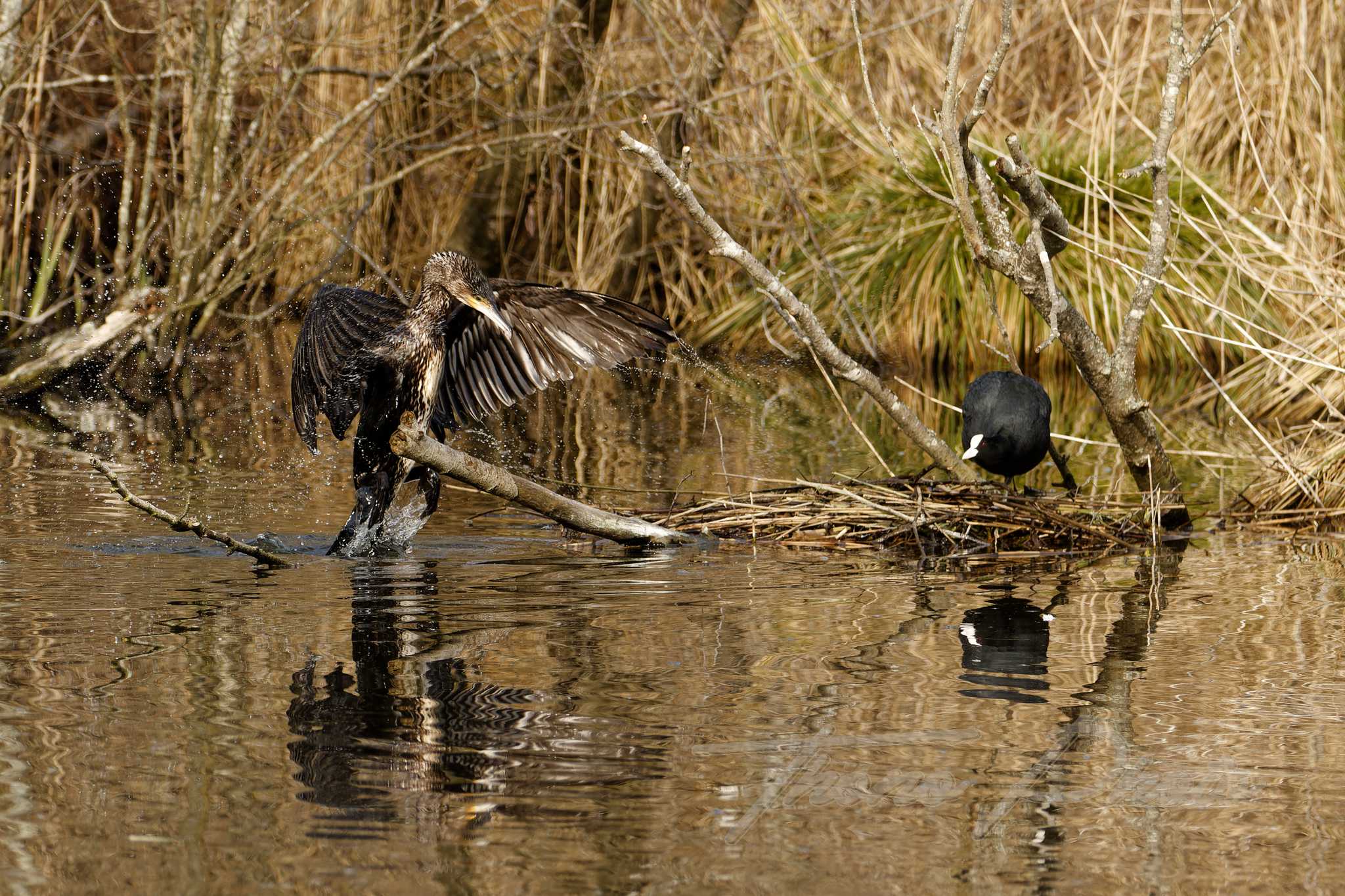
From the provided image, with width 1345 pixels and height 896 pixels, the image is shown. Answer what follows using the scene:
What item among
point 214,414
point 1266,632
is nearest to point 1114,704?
point 1266,632

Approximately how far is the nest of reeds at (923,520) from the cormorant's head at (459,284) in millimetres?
865

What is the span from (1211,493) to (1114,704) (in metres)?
3.31

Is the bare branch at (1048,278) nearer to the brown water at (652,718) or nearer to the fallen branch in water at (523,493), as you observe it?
the brown water at (652,718)

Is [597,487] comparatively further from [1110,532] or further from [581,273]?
[581,273]

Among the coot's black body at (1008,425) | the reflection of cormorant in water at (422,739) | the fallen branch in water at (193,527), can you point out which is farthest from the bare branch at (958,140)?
the fallen branch in water at (193,527)

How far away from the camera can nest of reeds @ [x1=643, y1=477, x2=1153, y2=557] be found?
17.0ft

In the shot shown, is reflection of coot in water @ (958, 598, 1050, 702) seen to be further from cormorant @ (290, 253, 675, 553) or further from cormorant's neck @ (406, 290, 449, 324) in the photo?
cormorant's neck @ (406, 290, 449, 324)

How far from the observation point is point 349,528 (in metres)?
5.04

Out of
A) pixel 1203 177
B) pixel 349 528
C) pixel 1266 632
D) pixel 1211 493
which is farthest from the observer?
pixel 1203 177

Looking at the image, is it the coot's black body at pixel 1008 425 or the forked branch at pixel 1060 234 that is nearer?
the forked branch at pixel 1060 234

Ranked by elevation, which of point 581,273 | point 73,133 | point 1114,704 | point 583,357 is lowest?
point 1114,704

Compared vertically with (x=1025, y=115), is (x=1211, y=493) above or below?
below

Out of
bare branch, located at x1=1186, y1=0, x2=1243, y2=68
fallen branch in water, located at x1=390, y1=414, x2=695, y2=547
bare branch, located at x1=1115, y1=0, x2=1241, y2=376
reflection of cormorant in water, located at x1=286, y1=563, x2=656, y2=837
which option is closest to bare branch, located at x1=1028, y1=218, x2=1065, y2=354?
bare branch, located at x1=1115, y1=0, x2=1241, y2=376

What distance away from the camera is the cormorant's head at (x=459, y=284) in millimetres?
4953
